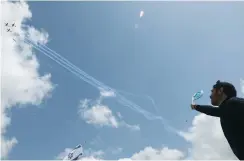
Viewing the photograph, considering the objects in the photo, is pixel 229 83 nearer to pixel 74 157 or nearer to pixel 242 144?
pixel 242 144

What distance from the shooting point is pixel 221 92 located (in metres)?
9.45

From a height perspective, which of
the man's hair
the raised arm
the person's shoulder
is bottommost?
the person's shoulder

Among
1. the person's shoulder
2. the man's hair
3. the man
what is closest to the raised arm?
the man

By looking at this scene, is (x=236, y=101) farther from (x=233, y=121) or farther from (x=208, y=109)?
(x=208, y=109)

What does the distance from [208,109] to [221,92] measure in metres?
0.59

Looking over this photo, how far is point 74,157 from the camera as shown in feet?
178

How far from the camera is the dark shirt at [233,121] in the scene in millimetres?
8523

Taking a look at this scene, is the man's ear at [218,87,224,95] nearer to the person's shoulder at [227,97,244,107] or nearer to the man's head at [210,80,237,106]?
the man's head at [210,80,237,106]

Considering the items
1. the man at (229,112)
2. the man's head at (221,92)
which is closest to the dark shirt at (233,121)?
the man at (229,112)

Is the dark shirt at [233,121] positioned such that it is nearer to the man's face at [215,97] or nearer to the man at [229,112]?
the man at [229,112]

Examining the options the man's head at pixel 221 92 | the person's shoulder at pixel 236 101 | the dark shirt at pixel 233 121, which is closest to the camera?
the dark shirt at pixel 233 121

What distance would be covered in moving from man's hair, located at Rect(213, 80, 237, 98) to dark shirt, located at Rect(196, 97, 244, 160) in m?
0.33

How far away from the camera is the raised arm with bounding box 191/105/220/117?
920 centimetres

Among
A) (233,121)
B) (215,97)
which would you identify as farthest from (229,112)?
(215,97)
